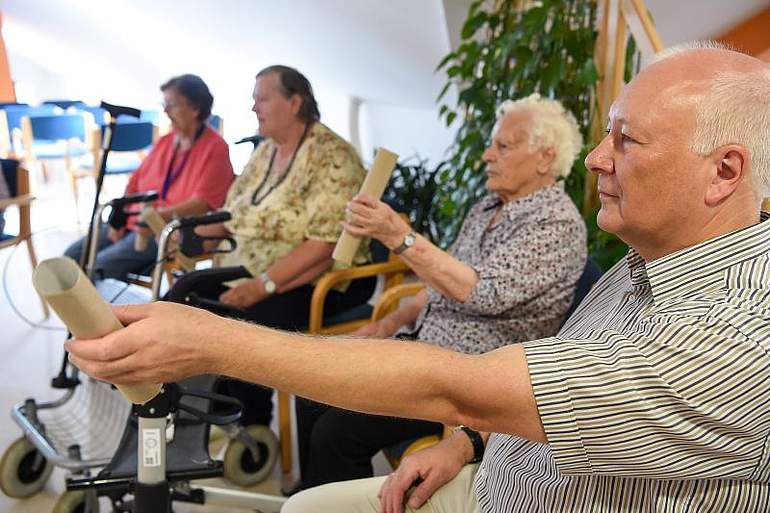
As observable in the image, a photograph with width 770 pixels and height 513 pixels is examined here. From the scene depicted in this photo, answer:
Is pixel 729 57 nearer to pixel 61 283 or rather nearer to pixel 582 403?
pixel 582 403

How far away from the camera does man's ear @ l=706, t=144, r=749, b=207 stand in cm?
80

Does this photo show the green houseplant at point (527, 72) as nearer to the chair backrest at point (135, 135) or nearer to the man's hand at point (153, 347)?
the chair backrest at point (135, 135)

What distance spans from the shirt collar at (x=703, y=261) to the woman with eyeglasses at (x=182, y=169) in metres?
1.88


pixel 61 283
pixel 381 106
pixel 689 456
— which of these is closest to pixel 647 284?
pixel 689 456

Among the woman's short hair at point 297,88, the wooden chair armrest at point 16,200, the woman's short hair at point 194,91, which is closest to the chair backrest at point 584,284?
the woman's short hair at point 297,88

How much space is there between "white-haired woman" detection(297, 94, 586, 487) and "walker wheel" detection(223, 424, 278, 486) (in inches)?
13.3

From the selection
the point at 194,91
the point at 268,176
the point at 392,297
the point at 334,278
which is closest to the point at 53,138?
the point at 194,91

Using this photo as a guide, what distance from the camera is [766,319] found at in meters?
0.73

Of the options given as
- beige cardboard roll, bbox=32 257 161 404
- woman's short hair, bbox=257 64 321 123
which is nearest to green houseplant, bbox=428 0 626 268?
woman's short hair, bbox=257 64 321 123

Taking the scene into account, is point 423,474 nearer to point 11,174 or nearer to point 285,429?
point 285,429

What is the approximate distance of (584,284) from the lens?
157 cm

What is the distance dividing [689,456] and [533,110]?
1102 mm

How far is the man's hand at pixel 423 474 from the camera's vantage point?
1.19 m

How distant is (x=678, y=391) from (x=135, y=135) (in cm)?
248
